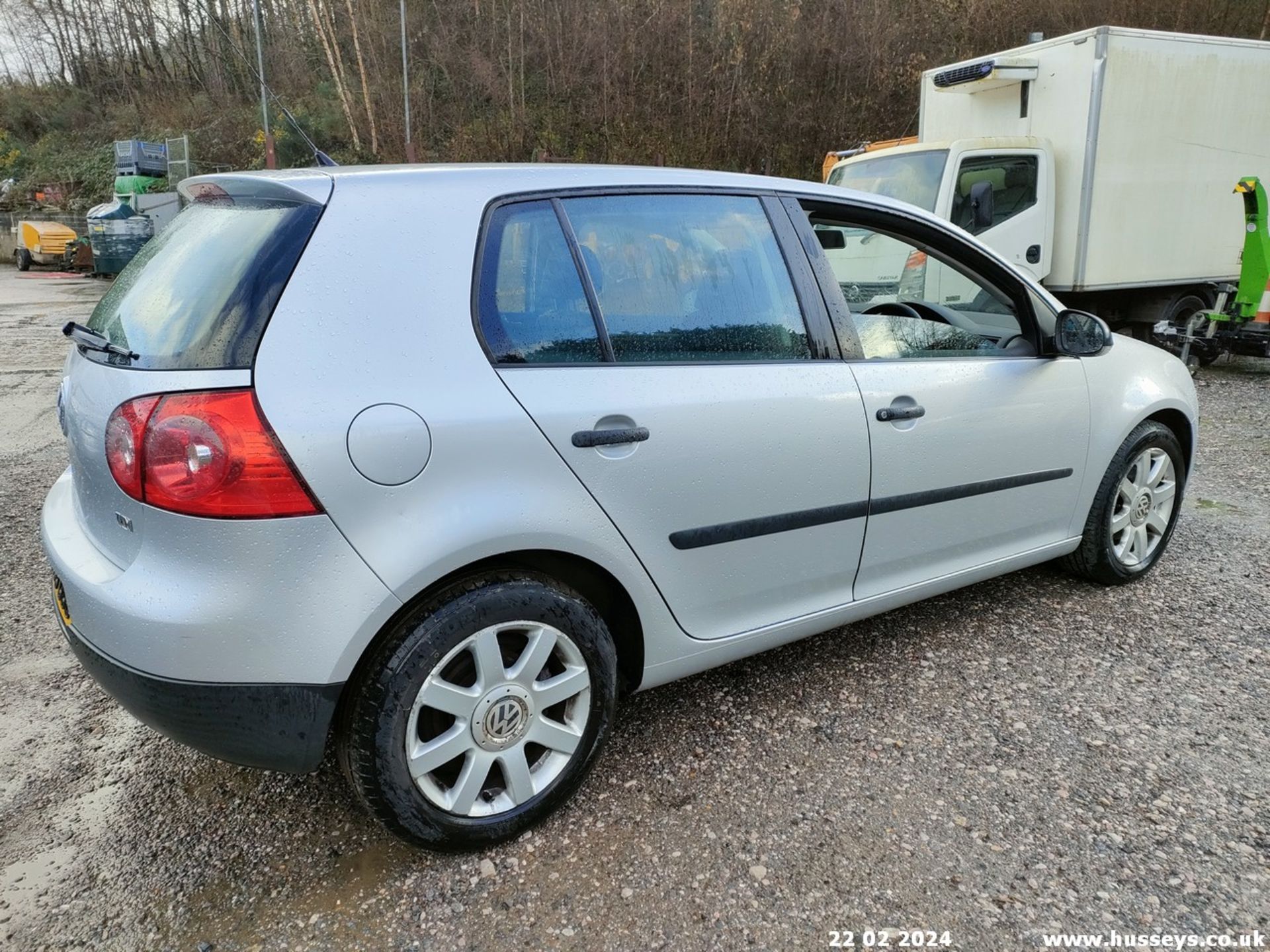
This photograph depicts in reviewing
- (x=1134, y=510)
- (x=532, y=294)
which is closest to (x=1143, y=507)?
(x=1134, y=510)

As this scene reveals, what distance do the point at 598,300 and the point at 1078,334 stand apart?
1.84 m

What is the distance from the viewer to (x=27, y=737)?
103 inches

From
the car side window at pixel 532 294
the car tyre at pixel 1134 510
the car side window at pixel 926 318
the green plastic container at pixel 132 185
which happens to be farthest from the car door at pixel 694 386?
the green plastic container at pixel 132 185

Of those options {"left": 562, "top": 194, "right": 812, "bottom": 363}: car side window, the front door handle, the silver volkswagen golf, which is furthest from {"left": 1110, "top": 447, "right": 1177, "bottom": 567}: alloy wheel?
{"left": 562, "top": 194, "right": 812, "bottom": 363}: car side window

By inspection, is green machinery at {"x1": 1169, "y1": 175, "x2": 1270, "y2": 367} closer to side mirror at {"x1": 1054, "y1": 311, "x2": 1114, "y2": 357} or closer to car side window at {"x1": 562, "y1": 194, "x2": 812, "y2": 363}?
side mirror at {"x1": 1054, "y1": 311, "x2": 1114, "y2": 357}

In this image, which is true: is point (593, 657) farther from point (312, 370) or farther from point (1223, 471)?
point (1223, 471)

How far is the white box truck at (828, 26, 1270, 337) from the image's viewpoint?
793cm

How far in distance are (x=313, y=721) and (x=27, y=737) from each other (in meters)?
1.38

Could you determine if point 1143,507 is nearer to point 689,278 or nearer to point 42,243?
point 689,278

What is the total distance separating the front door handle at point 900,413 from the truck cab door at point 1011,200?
231 inches

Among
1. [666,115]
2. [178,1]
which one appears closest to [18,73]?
[178,1]

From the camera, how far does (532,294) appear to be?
2.13m

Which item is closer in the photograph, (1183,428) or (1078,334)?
(1078,334)

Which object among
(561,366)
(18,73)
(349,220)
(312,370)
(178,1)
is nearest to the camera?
(312,370)
